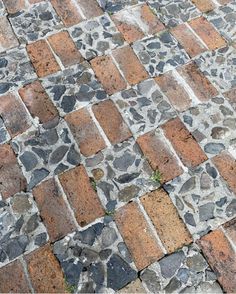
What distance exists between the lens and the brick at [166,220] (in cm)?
206

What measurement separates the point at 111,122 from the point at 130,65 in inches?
18.6

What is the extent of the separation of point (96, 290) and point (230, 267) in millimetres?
685

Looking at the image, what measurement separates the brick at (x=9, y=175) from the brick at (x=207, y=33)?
5.00 ft

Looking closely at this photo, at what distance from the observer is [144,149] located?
234 centimetres

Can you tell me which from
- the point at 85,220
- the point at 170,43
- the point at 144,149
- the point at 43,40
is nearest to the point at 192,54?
the point at 170,43

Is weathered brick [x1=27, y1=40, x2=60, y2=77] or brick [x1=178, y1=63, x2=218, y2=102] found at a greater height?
weathered brick [x1=27, y1=40, x2=60, y2=77]

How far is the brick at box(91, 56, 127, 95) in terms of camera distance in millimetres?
2564

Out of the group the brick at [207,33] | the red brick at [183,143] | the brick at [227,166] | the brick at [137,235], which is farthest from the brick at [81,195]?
the brick at [207,33]

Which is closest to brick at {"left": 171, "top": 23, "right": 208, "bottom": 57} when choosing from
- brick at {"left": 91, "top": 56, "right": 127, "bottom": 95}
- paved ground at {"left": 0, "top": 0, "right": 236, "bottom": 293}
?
paved ground at {"left": 0, "top": 0, "right": 236, "bottom": 293}

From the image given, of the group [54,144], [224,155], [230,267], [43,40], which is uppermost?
[43,40]

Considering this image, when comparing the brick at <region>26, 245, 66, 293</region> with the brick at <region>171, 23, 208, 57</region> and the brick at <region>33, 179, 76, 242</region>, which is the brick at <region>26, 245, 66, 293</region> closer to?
the brick at <region>33, 179, 76, 242</region>

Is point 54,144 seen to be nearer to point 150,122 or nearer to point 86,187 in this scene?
point 86,187

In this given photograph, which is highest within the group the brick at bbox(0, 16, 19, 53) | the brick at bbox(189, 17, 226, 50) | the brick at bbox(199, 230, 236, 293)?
the brick at bbox(0, 16, 19, 53)

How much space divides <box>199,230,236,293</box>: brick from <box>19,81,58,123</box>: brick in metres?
1.18
